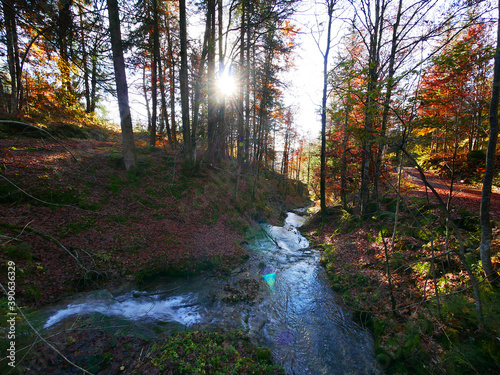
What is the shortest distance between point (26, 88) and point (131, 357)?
17.6 m

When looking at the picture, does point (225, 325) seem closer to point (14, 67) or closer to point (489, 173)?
point (489, 173)

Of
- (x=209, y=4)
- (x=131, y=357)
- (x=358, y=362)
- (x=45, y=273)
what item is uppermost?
(x=209, y=4)

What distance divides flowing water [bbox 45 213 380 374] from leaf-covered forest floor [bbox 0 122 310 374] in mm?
605

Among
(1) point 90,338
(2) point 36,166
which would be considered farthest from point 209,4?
(1) point 90,338

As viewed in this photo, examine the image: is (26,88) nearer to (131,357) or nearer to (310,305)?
(131,357)

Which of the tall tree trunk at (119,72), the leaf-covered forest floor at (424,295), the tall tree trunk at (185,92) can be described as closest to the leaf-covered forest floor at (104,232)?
the tall tree trunk at (185,92)

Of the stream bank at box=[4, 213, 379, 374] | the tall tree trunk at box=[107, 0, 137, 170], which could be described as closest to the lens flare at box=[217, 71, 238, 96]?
the tall tree trunk at box=[107, 0, 137, 170]

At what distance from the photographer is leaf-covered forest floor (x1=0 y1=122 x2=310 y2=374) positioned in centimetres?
356

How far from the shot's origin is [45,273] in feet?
16.0

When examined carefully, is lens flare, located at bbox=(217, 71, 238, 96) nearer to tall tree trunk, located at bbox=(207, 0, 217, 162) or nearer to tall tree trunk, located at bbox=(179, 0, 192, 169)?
tall tree trunk, located at bbox=(207, 0, 217, 162)

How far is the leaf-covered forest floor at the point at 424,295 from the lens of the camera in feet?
12.6

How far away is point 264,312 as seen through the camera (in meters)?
5.86

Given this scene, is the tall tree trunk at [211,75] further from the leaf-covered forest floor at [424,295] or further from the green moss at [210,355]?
the green moss at [210,355]

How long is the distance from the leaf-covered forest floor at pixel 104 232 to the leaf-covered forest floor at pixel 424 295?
10.4 ft
